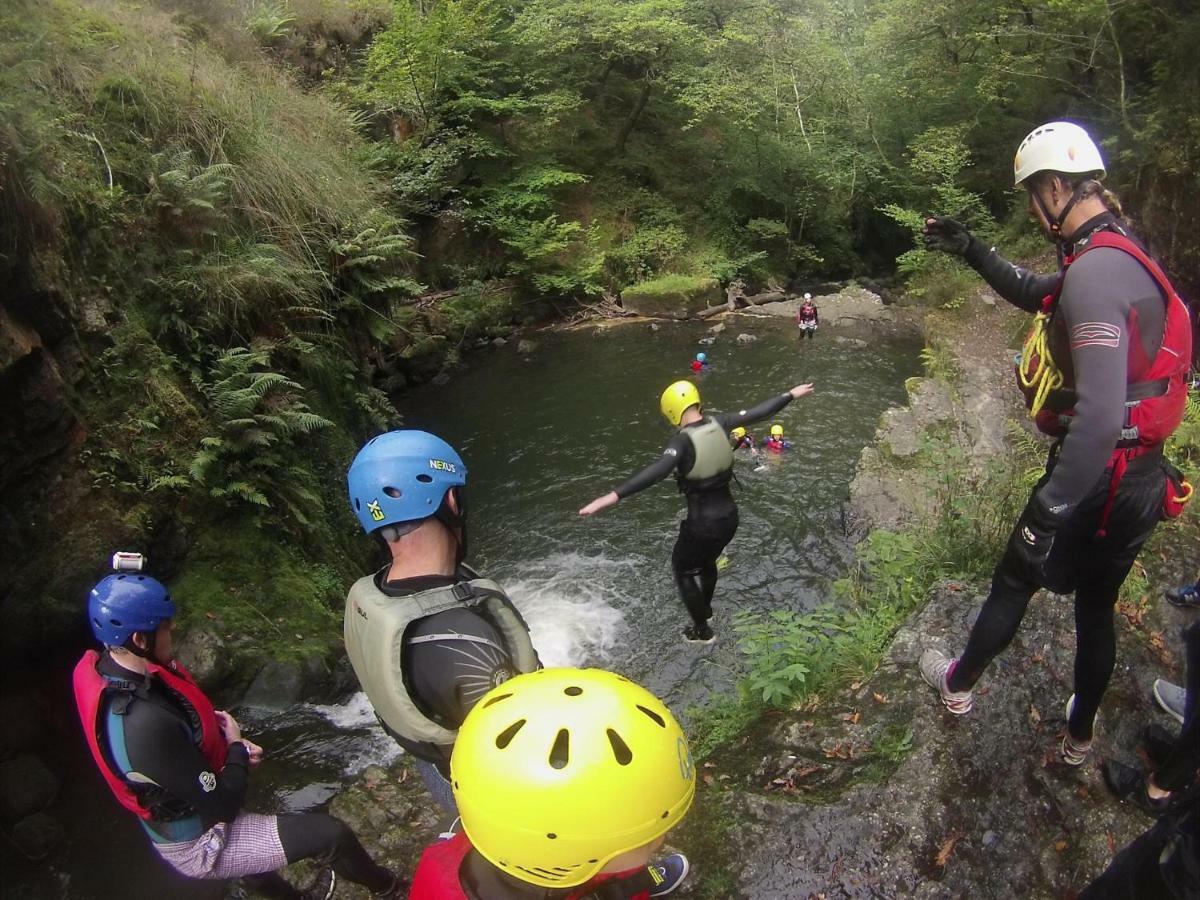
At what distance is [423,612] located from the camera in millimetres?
2066

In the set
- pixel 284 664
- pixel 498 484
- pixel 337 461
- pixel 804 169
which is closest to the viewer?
pixel 284 664

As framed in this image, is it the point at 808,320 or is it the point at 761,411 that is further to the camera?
the point at 808,320

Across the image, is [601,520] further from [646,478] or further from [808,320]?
[808,320]

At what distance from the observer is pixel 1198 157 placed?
11633 millimetres

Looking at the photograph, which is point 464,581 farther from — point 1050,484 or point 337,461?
point 337,461

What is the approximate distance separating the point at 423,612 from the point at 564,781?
76 centimetres

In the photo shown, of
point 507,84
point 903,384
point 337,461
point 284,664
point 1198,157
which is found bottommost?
point 903,384

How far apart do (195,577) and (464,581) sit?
4588 mm

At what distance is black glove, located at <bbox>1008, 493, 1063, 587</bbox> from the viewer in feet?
7.74

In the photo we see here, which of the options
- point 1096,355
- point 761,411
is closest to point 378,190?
point 761,411

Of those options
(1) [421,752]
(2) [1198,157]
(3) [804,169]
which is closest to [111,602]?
(1) [421,752]

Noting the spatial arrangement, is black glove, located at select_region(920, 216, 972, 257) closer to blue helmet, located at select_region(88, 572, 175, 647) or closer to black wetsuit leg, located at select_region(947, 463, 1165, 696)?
black wetsuit leg, located at select_region(947, 463, 1165, 696)

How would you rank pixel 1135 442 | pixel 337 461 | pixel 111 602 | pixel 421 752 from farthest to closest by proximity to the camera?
pixel 337 461 → pixel 111 602 → pixel 1135 442 → pixel 421 752

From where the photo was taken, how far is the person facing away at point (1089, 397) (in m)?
2.16
